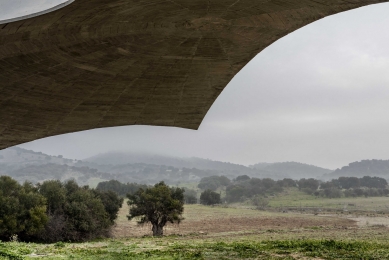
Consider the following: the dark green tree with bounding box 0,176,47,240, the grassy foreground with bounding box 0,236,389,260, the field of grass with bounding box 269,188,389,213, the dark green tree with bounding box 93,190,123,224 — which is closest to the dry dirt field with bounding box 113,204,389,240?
the dark green tree with bounding box 93,190,123,224

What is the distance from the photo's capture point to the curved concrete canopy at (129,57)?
397 inches

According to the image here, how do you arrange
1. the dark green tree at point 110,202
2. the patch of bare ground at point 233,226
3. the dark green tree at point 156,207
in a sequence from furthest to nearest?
the patch of bare ground at point 233,226, the dark green tree at point 110,202, the dark green tree at point 156,207

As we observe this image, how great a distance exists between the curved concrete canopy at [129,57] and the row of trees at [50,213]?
27.0m

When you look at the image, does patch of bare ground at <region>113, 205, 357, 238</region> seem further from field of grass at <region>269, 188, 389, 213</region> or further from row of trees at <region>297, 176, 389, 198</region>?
row of trees at <region>297, 176, 389, 198</region>

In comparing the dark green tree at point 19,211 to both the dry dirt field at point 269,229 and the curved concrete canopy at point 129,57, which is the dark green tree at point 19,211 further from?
the curved concrete canopy at point 129,57

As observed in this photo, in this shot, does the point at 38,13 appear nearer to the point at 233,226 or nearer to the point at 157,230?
the point at 157,230

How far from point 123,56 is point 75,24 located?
344cm

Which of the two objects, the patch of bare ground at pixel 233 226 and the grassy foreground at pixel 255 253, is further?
the patch of bare ground at pixel 233 226

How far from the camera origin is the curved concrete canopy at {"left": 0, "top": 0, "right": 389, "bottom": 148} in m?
10.1

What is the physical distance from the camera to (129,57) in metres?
13.6

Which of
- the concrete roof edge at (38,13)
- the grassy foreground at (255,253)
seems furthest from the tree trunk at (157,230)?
the concrete roof edge at (38,13)

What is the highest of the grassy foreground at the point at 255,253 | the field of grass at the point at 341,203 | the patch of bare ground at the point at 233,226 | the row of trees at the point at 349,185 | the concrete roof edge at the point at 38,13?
the concrete roof edge at the point at 38,13

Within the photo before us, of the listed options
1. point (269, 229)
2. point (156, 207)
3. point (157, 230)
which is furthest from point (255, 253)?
point (269, 229)

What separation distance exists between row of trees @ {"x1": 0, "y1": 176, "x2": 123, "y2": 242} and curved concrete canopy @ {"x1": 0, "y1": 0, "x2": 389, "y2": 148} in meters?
27.0
